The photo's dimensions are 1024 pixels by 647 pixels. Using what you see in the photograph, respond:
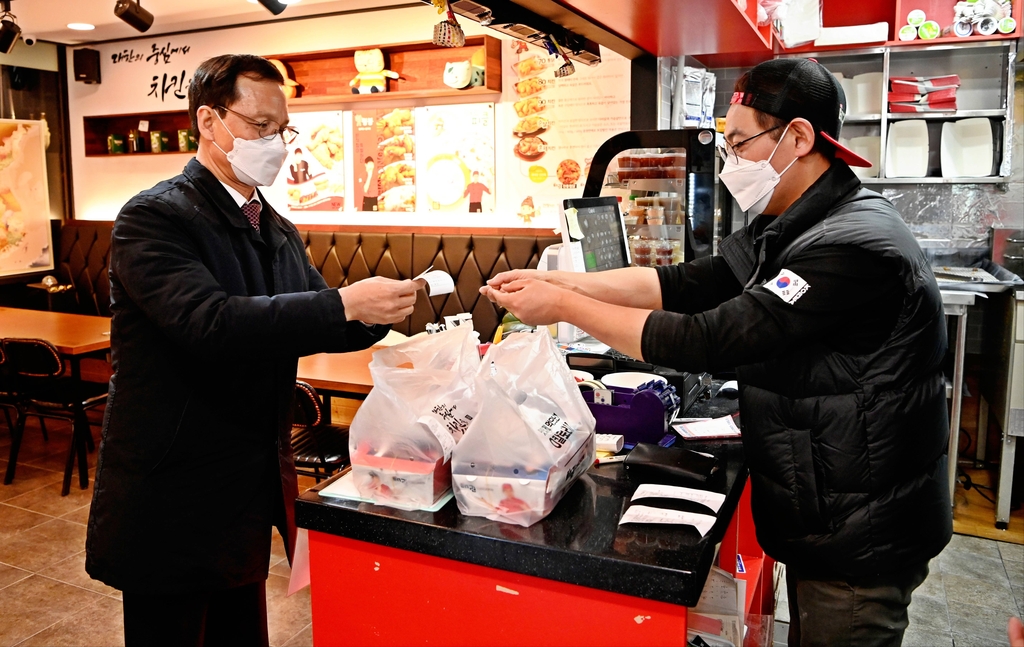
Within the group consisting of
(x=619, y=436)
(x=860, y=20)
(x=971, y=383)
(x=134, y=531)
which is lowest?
(x=971, y=383)

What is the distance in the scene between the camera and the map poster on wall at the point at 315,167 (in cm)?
570

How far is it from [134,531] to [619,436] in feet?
3.61

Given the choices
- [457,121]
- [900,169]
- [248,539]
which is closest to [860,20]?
[900,169]

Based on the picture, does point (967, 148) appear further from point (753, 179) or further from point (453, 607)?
point (453, 607)

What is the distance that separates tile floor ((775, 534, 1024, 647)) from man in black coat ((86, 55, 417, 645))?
1976 mm

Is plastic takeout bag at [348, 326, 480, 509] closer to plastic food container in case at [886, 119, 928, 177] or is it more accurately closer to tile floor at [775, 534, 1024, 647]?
tile floor at [775, 534, 1024, 647]

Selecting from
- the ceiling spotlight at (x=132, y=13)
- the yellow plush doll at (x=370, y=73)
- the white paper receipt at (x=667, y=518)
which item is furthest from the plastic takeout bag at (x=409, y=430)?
the ceiling spotlight at (x=132, y=13)

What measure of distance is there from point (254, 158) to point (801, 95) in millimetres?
1211

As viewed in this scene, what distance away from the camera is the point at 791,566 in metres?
1.70

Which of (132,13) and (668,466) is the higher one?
(132,13)

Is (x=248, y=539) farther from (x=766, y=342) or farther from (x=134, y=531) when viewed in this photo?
(x=766, y=342)

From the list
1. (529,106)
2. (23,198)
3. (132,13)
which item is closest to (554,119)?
(529,106)

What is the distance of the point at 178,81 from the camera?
6.26 meters

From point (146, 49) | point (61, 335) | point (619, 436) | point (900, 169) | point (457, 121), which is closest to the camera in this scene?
point (619, 436)
